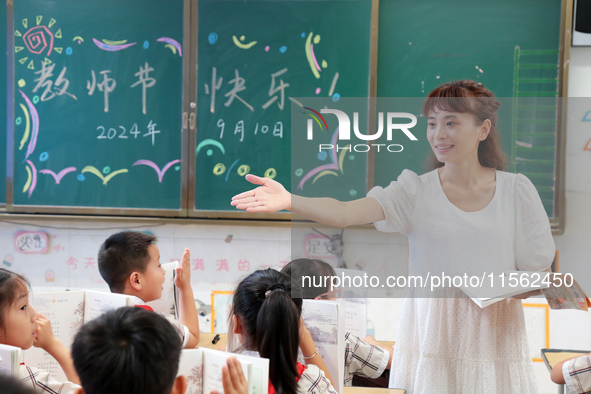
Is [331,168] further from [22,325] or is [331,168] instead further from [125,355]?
[22,325]

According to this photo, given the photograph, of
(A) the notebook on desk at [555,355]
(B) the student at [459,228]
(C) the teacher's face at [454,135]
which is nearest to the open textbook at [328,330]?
(B) the student at [459,228]

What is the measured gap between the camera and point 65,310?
1.63m

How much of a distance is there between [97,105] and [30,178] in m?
0.55

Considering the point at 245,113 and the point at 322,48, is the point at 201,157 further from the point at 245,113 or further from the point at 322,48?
the point at 322,48

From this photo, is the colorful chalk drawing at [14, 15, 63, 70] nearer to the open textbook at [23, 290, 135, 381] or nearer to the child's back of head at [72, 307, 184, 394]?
the open textbook at [23, 290, 135, 381]

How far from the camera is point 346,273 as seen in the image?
1604 millimetres

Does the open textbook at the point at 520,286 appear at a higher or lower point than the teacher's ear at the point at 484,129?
lower

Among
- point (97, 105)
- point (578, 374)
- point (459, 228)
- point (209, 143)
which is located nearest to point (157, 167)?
point (209, 143)

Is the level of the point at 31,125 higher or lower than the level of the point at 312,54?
lower

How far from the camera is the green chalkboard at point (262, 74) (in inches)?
111

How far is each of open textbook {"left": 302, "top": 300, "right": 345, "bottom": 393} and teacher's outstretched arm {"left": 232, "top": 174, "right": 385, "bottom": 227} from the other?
9.1 inches

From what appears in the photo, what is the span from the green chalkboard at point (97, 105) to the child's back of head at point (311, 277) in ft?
5.22

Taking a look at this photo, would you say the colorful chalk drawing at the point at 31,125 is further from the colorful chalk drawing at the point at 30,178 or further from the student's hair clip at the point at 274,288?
the student's hair clip at the point at 274,288

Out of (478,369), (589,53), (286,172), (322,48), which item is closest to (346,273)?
(478,369)
